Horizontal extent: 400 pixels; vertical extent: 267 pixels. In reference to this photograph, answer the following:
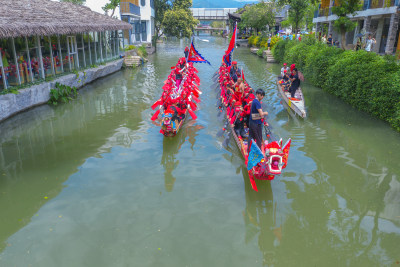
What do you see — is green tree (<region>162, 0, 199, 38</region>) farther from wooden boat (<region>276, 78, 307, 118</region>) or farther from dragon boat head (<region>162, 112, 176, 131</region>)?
dragon boat head (<region>162, 112, 176, 131</region>)

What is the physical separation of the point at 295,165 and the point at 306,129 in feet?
10.7

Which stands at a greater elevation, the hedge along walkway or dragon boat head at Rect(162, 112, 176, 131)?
the hedge along walkway

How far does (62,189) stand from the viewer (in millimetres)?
7250

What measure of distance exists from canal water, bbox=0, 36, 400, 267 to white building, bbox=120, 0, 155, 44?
73.8 feet

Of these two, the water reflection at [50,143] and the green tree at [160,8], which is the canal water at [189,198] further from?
the green tree at [160,8]

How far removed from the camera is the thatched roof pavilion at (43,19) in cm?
1152

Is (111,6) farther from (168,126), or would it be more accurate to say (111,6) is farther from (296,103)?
(168,126)

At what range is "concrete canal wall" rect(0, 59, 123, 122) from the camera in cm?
1153

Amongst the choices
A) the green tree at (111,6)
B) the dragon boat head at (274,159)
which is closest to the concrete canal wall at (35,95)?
the dragon boat head at (274,159)

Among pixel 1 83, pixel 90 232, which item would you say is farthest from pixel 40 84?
pixel 90 232

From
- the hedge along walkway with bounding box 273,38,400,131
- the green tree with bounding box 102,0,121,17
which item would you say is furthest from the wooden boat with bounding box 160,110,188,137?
the green tree with bounding box 102,0,121,17

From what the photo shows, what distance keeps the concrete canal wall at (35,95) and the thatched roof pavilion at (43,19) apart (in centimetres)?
225

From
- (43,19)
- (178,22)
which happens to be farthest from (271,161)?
(178,22)

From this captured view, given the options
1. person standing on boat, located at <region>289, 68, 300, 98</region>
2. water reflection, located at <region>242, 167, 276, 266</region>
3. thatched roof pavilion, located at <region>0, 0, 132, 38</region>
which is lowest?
water reflection, located at <region>242, 167, 276, 266</region>
